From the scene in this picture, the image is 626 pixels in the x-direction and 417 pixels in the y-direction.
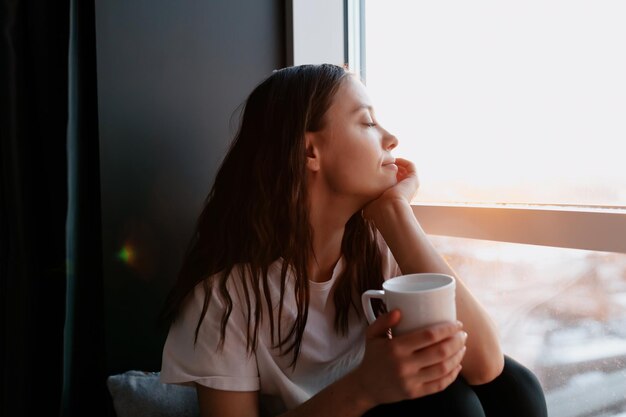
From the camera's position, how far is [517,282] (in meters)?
1.23

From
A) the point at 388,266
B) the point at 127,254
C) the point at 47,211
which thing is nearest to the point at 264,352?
the point at 388,266

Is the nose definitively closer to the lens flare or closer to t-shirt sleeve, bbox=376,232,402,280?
t-shirt sleeve, bbox=376,232,402,280

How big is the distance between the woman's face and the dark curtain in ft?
1.92

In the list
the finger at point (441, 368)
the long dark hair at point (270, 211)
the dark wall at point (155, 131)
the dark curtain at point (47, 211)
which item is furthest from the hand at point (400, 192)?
the dark curtain at point (47, 211)

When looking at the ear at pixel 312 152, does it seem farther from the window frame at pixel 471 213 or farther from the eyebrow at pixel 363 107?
the window frame at pixel 471 213

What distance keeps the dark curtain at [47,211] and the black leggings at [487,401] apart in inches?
31.3

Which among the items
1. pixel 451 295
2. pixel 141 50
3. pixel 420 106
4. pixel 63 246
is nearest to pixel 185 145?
pixel 141 50

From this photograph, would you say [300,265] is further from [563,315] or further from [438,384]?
[563,315]

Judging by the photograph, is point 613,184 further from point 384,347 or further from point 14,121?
point 14,121

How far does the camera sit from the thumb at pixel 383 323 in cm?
66

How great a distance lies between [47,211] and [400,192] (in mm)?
881

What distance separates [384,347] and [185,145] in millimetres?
837

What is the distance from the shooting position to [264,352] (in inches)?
36.9

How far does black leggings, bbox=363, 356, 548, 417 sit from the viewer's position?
2.51ft
